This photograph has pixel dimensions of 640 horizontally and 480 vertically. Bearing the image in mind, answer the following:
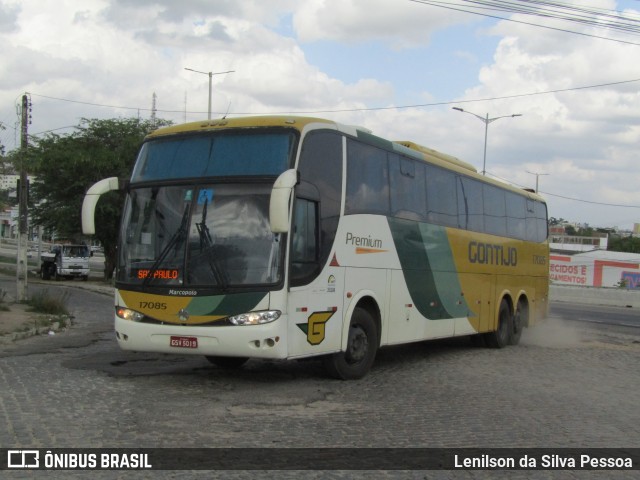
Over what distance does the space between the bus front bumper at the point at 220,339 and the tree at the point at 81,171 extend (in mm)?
27297

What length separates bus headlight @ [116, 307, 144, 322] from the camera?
9.01 metres

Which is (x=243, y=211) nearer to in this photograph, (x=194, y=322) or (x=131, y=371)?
(x=194, y=322)

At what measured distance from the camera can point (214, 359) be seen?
10.9 m

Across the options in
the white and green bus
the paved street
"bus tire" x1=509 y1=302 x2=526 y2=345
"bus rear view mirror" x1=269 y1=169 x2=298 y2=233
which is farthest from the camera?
"bus tire" x1=509 y1=302 x2=526 y2=345

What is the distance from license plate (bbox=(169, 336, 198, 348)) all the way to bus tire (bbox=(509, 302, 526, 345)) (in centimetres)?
963

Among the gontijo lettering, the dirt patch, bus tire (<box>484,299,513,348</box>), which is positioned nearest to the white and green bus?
the gontijo lettering

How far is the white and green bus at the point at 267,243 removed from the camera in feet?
27.8

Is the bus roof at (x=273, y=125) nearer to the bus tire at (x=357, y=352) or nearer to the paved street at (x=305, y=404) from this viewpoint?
the bus tire at (x=357, y=352)

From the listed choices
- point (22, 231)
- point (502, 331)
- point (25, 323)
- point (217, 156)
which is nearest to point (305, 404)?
point (217, 156)

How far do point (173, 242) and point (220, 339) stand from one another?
1376 millimetres

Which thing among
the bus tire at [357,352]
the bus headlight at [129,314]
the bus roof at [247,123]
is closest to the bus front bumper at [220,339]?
the bus headlight at [129,314]

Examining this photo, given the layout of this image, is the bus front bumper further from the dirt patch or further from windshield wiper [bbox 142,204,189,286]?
the dirt patch

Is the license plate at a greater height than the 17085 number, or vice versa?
the 17085 number

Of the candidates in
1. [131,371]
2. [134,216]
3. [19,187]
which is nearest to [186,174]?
[134,216]
